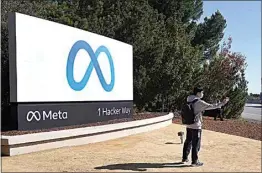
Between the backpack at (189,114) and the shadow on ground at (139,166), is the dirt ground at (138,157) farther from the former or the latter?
the backpack at (189,114)

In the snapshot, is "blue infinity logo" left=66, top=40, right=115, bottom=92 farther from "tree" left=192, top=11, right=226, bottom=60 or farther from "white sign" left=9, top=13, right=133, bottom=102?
"tree" left=192, top=11, right=226, bottom=60

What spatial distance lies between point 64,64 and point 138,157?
14.6 feet

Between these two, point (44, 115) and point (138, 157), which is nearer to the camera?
point (138, 157)

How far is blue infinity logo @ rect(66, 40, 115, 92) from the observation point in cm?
1347

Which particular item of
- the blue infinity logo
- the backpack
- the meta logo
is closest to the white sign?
the blue infinity logo

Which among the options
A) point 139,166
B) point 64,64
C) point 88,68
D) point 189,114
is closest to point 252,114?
point 88,68

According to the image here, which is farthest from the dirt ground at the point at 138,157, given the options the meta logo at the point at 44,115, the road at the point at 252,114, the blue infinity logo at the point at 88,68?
the road at the point at 252,114

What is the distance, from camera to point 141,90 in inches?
863

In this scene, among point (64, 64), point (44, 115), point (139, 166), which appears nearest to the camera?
point (139, 166)

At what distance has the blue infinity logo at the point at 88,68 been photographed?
13469mm

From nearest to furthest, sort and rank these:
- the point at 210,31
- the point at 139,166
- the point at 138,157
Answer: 1. the point at 139,166
2. the point at 138,157
3. the point at 210,31

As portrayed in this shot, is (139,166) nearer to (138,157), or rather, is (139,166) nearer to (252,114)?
(138,157)

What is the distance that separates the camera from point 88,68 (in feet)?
47.5

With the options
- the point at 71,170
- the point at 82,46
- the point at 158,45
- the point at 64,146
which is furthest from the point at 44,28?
the point at 158,45
